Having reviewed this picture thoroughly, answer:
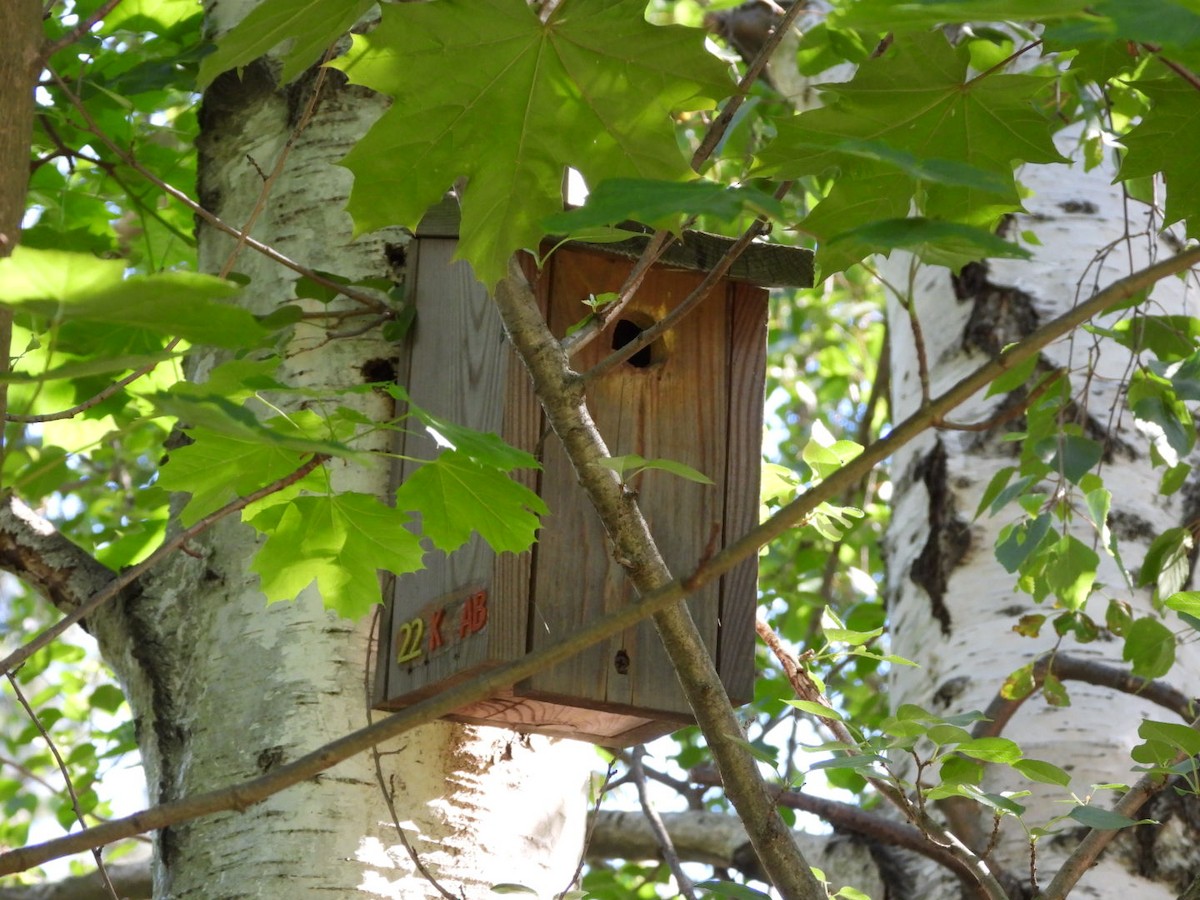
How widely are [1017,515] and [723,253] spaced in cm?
103

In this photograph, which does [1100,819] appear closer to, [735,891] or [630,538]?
[735,891]

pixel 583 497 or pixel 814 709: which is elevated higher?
pixel 583 497

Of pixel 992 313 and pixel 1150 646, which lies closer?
pixel 1150 646

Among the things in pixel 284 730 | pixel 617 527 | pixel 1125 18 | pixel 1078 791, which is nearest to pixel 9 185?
pixel 617 527

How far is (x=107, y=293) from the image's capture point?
0.84m

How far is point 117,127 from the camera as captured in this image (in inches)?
103

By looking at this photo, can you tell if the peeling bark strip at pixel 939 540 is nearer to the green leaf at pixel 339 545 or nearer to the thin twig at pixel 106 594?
the green leaf at pixel 339 545

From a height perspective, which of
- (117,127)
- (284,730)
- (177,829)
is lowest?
(177,829)

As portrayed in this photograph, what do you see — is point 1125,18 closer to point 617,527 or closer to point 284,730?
point 617,527

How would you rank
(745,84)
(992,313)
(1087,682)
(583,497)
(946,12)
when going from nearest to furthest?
(946,12), (745,84), (583,497), (1087,682), (992,313)

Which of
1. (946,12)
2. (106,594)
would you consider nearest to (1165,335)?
(946,12)

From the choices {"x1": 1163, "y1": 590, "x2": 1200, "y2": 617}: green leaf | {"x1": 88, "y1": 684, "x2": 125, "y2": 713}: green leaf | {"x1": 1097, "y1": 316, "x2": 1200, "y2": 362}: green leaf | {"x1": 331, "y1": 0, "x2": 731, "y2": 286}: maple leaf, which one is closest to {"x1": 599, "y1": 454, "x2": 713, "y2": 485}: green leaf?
{"x1": 331, "y1": 0, "x2": 731, "y2": 286}: maple leaf

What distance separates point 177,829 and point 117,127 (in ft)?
4.52

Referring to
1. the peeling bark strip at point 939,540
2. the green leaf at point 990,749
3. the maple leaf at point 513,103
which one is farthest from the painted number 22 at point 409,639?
the peeling bark strip at point 939,540
